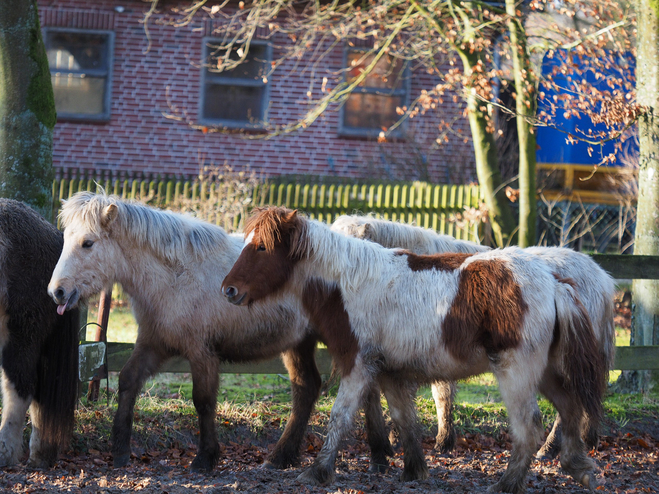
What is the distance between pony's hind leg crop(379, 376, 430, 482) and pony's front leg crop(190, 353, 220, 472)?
119cm

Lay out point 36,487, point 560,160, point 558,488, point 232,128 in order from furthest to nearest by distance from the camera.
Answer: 1. point 560,160
2. point 232,128
3. point 558,488
4. point 36,487

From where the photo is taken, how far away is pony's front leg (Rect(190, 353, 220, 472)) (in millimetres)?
4746

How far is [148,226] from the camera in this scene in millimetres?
4879

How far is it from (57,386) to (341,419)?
6.82 feet

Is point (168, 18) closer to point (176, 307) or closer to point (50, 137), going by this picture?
point (50, 137)

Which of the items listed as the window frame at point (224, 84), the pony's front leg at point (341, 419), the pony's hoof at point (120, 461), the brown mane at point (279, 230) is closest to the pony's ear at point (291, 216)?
the brown mane at point (279, 230)

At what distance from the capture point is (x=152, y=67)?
14.2 m

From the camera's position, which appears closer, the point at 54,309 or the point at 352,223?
the point at 54,309

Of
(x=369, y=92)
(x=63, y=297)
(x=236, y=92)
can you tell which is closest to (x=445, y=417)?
(x=63, y=297)

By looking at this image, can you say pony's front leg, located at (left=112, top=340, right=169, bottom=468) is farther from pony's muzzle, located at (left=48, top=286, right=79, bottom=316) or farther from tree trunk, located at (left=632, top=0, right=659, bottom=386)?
tree trunk, located at (left=632, top=0, right=659, bottom=386)

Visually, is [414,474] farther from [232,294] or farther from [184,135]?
[184,135]

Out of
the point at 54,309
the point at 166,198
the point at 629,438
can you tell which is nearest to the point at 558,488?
the point at 629,438

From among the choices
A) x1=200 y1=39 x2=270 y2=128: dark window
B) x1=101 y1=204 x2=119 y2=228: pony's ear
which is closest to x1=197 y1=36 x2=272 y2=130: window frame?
x1=200 y1=39 x2=270 y2=128: dark window

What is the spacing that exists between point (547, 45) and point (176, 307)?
19.6 feet
